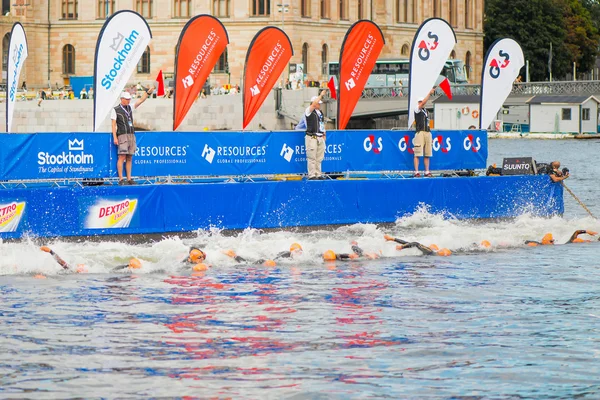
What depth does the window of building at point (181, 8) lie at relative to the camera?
110312mm

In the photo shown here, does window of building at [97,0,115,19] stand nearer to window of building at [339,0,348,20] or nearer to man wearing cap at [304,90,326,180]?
window of building at [339,0,348,20]

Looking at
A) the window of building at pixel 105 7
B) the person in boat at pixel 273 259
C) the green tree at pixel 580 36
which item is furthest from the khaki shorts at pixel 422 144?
the green tree at pixel 580 36

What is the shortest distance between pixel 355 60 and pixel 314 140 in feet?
12.8

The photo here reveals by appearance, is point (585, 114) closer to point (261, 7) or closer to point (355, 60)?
point (261, 7)

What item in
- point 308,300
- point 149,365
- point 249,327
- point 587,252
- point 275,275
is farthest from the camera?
point 587,252

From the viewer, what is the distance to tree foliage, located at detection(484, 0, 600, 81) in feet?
424

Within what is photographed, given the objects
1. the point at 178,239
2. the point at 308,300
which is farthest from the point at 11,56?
the point at 308,300

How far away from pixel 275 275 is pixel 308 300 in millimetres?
2645

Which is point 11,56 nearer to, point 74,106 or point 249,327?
point 249,327

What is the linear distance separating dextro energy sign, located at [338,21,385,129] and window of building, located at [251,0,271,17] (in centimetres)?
7941

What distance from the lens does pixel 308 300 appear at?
18.6 meters

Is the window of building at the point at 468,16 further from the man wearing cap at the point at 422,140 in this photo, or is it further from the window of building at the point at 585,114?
the man wearing cap at the point at 422,140

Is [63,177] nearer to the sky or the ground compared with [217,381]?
nearer to the sky

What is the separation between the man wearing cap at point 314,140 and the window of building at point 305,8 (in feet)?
276
